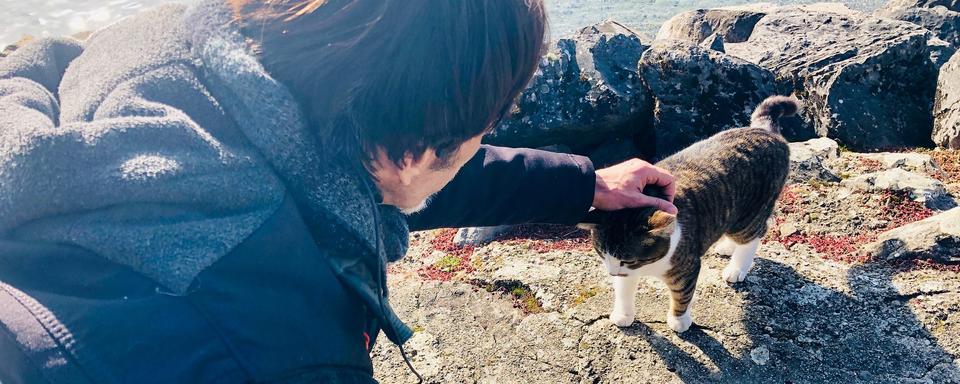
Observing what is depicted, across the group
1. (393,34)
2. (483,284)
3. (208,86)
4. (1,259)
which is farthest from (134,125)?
(483,284)

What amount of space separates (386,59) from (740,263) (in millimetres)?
2955

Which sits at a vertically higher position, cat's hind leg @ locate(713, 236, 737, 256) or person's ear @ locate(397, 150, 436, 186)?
person's ear @ locate(397, 150, 436, 186)

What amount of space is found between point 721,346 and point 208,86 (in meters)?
2.83

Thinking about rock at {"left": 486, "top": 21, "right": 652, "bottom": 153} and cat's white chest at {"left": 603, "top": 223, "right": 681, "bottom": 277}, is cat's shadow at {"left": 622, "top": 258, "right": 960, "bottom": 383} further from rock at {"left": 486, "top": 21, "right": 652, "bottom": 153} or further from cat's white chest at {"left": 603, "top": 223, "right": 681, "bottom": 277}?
rock at {"left": 486, "top": 21, "right": 652, "bottom": 153}

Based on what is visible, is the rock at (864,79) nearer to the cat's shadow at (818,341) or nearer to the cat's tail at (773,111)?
the cat's tail at (773,111)

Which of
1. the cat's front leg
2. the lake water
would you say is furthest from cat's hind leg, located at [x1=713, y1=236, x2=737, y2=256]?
the lake water

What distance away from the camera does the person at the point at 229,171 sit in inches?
49.6

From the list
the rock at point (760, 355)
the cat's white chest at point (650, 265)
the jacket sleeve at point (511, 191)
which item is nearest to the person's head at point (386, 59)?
the jacket sleeve at point (511, 191)

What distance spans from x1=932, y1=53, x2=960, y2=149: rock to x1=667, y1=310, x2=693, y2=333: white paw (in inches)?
137

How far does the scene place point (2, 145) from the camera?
1.33 meters

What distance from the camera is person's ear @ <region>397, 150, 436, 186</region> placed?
5.31 feet

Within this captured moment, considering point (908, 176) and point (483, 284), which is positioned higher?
point (908, 176)

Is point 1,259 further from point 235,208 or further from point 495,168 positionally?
point 495,168

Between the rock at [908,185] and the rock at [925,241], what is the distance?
14.0 inches
